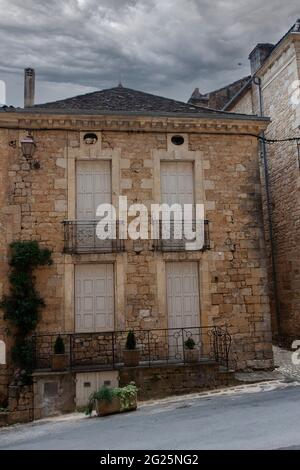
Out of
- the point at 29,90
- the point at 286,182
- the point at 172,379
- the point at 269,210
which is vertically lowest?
the point at 172,379

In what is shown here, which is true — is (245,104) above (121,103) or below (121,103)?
above

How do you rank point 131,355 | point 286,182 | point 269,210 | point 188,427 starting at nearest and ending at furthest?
point 188,427 → point 131,355 → point 286,182 → point 269,210

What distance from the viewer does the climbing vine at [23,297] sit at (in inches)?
352

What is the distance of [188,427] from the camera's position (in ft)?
19.8

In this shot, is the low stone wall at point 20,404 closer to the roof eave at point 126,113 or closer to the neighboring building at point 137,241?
the neighboring building at point 137,241

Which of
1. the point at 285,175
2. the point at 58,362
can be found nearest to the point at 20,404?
the point at 58,362

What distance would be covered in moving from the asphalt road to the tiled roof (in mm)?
6385

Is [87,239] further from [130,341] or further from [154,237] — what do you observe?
[130,341]

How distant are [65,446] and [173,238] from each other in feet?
17.1

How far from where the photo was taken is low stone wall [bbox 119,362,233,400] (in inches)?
331

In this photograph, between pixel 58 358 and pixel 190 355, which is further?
pixel 190 355

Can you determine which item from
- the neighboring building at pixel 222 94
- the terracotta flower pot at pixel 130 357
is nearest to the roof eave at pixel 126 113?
the terracotta flower pot at pixel 130 357

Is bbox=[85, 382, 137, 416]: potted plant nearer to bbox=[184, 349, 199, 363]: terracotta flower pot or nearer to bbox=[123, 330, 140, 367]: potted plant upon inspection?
bbox=[123, 330, 140, 367]: potted plant

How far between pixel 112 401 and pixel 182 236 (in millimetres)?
3978
